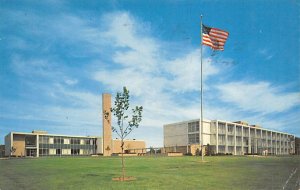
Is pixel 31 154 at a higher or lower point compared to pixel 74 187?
lower

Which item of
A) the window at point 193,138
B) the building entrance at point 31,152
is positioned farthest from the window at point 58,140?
the window at point 193,138

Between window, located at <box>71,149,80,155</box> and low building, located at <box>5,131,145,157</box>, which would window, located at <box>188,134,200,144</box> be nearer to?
low building, located at <box>5,131,145,157</box>

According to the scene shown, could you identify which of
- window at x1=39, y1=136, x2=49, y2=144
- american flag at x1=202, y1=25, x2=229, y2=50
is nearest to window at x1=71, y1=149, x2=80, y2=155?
window at x1=39, y1=136, x2=49, y2=144

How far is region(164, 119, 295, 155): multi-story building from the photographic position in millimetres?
106062

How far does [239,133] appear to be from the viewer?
387 feet

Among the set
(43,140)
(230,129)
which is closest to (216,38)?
(230,129)

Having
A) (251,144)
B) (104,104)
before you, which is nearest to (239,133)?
(251,144)

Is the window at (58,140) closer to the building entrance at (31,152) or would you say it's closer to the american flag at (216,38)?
the building entrance at (31,152)

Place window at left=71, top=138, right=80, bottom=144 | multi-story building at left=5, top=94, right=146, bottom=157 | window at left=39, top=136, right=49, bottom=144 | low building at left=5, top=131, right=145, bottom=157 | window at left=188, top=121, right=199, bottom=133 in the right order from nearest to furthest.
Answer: window at left=188, top=121, right=199, bottom=133 < multi-story building at left=5, top=94, right=146, bottom=157 < low building at left=5, top=131, right=145, bottom=157 < window at left=39, top=136, right=49, bottom=144 < window at left=71, top=138, right=80, bottom=144

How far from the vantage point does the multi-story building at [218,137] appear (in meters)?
106

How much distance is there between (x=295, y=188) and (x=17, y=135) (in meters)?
110

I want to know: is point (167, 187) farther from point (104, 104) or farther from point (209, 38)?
point (104, 104)

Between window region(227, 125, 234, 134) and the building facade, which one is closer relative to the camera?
window region(227, 125, 234, 134)

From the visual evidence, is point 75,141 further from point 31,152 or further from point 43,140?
point 31,152
